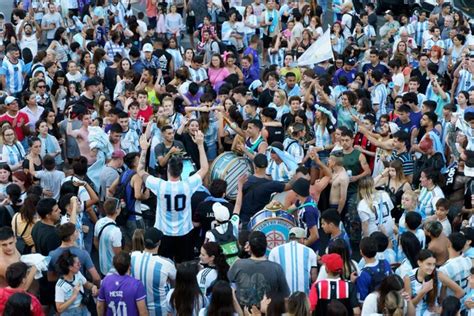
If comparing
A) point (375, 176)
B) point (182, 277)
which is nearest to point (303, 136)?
point (375, 176)

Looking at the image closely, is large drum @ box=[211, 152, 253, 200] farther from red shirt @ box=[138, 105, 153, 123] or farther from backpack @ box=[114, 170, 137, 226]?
red shirt @ box=[138, 105, 153, 123]

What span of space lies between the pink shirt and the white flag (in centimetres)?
126

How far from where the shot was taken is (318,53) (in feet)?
54.7

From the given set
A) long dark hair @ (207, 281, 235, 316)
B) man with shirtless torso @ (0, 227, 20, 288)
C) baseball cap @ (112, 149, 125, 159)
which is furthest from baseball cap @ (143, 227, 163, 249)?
baseball cap @ (112, 149, 125, 159)

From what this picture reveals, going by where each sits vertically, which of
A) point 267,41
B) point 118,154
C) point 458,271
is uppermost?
point 118,154

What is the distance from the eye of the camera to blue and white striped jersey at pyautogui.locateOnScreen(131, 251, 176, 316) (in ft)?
29.6

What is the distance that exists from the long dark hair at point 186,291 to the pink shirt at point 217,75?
27.4 ft

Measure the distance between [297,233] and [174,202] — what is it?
1.62 metres

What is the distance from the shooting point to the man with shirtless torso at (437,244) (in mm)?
9891

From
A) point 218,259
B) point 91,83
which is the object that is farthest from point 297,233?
point 91,83

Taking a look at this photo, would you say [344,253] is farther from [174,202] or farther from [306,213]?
[174,202]

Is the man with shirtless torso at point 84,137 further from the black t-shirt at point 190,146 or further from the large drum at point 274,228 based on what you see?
the large drum at point 274,228

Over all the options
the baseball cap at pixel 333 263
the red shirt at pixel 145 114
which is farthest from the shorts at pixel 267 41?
the baseball cap at pixel 333 263

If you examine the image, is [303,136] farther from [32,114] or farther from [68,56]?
[68,56]
